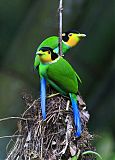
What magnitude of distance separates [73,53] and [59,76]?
5.03ft

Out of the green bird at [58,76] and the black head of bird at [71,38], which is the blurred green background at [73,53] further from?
the green bird at [58,76]

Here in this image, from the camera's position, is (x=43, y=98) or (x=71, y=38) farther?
(x=71, y=38)

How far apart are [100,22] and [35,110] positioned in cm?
160

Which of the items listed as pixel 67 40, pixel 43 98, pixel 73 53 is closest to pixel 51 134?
pixel 43 98

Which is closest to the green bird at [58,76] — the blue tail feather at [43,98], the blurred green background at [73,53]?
the blue tail feather at [43,98]

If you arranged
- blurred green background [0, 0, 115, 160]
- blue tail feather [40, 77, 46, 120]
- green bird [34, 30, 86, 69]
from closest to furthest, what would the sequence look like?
blue tail feather [40, 77, 46, 120] → green bird [34, 30, 86, 69] → blurred green background [0, 0, 115, 160]

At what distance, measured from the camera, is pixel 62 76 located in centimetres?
228

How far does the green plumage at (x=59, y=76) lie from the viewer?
89.0 inches

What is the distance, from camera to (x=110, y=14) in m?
3.89

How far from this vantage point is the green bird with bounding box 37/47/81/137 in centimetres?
223

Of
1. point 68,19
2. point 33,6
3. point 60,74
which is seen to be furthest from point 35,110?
point 33,6

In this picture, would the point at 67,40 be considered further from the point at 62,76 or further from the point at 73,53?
the point at 73,53

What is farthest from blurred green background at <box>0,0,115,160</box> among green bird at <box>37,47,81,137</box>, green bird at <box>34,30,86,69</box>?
green bird at <box>37,47,81,137</box>

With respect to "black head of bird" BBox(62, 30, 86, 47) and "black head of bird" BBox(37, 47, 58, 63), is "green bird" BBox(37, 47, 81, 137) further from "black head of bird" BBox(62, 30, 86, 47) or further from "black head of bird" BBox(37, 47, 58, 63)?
"black head of bird" BBox(62, 30, 86, 47)
